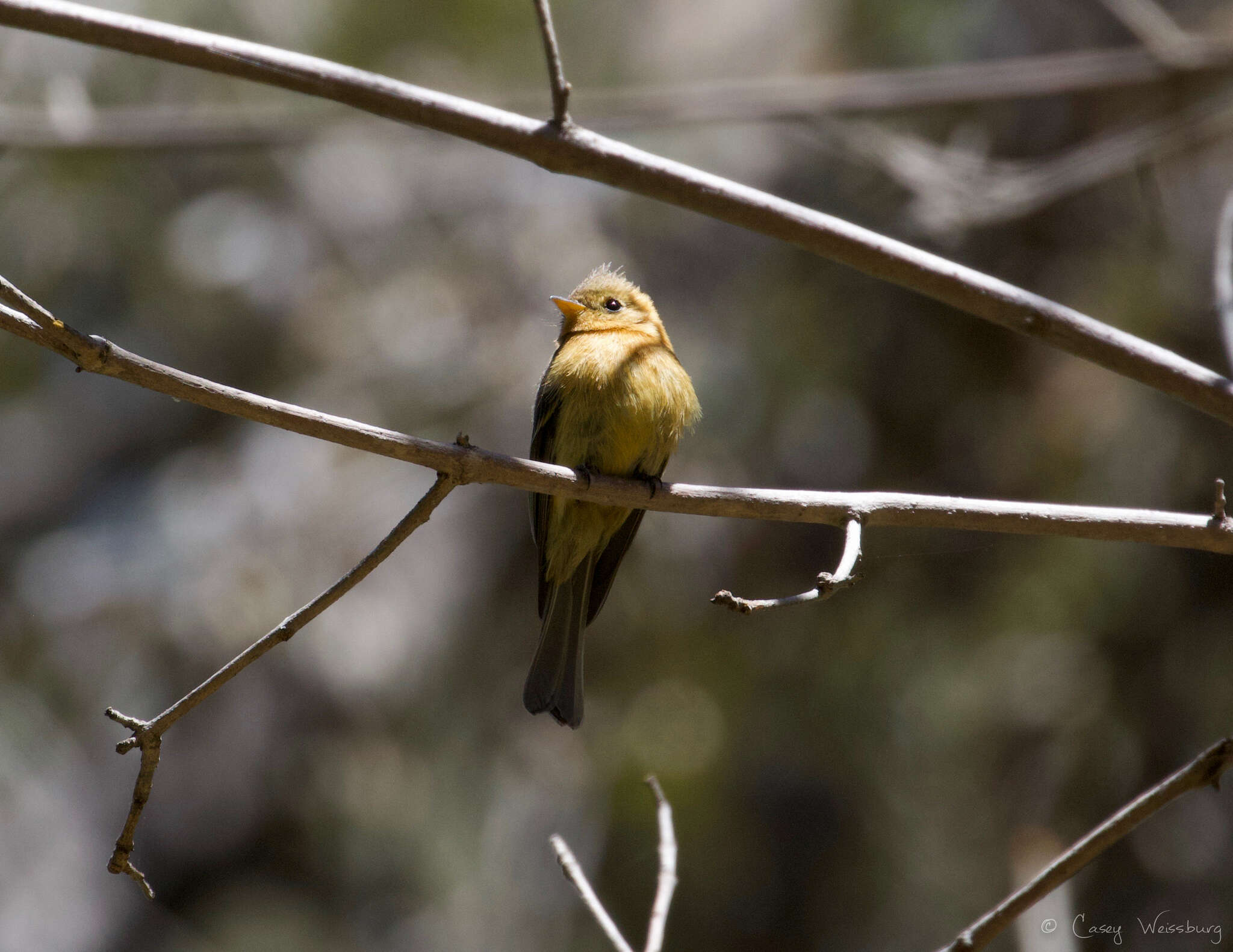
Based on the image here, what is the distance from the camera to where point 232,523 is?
17.4ft

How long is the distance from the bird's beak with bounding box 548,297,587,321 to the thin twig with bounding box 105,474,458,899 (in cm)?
219

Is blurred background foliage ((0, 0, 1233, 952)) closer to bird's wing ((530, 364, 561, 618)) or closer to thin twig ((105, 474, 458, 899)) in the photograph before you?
bird's wing ((530, 364, 561, 618))

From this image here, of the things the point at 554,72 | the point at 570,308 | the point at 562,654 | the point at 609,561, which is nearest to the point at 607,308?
the point at 570,308

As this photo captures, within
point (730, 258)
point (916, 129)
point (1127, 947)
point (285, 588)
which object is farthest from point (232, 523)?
point (1127, 947)

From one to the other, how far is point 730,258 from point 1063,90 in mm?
1821

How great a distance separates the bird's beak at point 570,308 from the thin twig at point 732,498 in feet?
5.44

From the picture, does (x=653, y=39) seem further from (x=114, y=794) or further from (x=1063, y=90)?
(x=114, y=794)

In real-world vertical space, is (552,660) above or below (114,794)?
above

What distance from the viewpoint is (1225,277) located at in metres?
3.13

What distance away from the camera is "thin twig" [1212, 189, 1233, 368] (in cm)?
290

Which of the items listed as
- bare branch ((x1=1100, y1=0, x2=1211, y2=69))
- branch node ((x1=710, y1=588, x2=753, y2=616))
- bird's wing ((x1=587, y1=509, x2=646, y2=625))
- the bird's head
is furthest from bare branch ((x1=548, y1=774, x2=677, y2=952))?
bare branch ((x1=1100, y1=0, x2=1211, y2=69))

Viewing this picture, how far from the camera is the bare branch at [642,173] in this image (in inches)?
87.4

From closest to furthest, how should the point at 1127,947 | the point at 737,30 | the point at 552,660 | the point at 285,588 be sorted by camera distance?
the point at 552,660, the point at 1127,947, the point at 285,588, the point at 737,30

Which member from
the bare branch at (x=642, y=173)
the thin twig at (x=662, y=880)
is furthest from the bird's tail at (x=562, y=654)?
the bare branch at (x=642, y=173)
